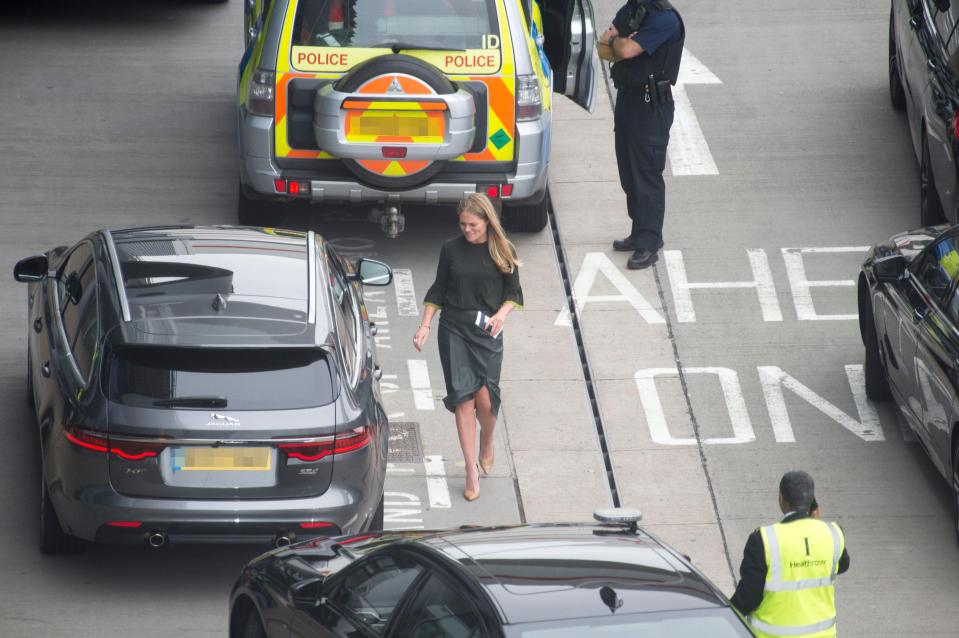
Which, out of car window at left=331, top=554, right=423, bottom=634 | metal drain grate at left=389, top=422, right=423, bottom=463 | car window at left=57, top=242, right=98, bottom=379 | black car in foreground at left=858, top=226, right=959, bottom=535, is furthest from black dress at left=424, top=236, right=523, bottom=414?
car window at left=331, top=554, right=423, bottom=634

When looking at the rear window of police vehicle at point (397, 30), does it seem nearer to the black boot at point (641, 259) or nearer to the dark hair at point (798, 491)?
the black boot at point (641, 259)

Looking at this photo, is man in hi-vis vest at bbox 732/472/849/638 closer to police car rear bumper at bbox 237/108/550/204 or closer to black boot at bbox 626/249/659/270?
police car rear bumper at bbox 237/108/550/204

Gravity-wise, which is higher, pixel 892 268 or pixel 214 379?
pixel 214 379

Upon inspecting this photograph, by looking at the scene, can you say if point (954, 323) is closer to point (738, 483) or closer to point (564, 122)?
point (738, 483)

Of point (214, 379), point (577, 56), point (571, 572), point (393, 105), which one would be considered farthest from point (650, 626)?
point (577, 56)

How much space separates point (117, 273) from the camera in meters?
8.91

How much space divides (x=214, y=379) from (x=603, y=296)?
15.8ft

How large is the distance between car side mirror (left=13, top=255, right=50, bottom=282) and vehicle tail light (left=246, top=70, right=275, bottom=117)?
2880 mm

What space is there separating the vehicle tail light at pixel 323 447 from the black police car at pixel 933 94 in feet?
17.7

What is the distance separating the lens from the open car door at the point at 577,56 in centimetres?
1345

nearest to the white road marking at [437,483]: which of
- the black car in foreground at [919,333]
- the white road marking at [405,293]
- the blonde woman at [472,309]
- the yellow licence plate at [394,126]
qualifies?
the blonde woman at [472,309]

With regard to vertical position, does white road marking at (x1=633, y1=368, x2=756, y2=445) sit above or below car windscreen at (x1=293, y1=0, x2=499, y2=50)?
below

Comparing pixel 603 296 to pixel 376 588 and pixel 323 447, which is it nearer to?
pixel 323 447

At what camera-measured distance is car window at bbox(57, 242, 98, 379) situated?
8.60 metres
